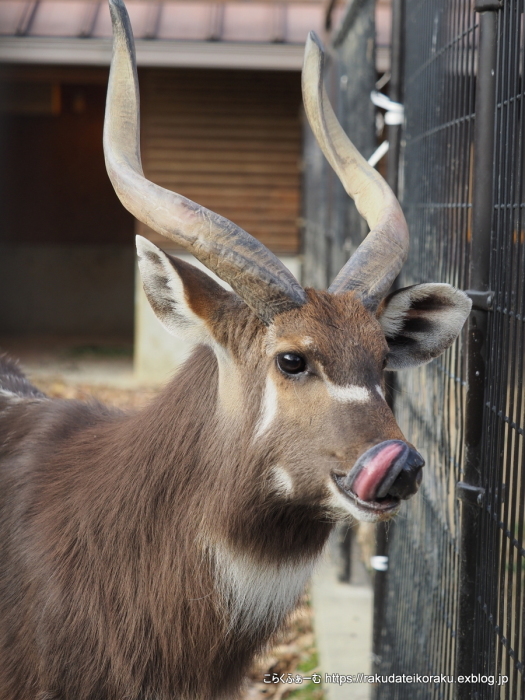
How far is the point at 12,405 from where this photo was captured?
3.27 meters

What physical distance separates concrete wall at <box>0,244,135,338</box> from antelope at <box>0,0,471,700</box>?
39.6ft

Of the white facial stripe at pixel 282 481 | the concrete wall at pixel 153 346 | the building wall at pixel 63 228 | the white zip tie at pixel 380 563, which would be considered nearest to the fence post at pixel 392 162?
the white zip tie at pixel 380 563

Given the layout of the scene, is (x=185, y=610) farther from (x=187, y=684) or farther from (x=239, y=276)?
(x=239, y=276)

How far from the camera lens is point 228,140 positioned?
10695mm

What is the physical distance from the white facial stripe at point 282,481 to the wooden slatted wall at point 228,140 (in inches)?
334

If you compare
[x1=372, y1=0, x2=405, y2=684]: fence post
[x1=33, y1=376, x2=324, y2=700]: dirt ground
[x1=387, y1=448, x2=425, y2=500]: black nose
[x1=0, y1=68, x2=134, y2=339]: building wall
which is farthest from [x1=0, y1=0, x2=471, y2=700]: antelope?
[x1=0, y1=68, x2=134, y2=339]: building wall

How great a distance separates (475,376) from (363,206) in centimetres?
76

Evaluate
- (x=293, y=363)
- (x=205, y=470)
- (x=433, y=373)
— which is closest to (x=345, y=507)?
(x=293, y=363)

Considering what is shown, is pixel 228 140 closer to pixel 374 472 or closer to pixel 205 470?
pixel 205 470

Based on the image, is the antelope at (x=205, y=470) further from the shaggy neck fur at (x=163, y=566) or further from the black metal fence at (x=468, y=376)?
the black metal fence at (x=468, y=376)

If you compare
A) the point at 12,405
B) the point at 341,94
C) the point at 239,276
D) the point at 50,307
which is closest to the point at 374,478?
the point at 239,276

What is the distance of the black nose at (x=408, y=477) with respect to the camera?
78.5 inches

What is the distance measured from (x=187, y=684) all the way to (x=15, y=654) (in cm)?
59

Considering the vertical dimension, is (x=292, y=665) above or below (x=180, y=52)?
below
